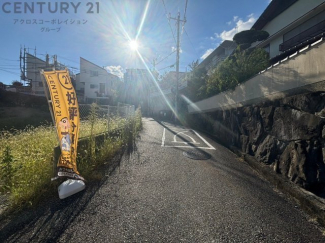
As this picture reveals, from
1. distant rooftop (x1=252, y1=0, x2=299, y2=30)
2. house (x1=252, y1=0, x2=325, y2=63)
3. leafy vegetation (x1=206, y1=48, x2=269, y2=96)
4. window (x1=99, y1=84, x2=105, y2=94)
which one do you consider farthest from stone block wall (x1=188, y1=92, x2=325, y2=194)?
window (x1=99, y1=84, x2=105, y2=94)

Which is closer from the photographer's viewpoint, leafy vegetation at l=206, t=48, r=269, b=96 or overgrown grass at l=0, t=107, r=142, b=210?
overgrown grass at l=0, t=107, r=142, b=210

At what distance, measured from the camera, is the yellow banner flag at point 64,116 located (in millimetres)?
3262

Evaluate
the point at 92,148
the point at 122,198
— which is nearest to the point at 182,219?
the point at 122,198

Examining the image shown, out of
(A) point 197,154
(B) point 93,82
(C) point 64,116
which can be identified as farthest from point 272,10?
(B) point 93,82

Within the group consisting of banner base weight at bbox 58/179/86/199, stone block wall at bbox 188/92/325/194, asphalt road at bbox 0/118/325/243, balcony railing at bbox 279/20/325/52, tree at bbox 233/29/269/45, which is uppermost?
tree at bbox 233/29/269/45

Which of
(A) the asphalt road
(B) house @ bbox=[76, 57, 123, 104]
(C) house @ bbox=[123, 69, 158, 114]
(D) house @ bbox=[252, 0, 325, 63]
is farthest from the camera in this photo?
(B) house @ bbox=[76, 57, 123, 104]

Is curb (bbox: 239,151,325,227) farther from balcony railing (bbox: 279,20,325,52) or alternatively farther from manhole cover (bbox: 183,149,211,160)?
balcony railing (bbox: 279,20,325,52)

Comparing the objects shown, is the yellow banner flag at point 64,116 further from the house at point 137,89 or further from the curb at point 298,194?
the house at point 137,89

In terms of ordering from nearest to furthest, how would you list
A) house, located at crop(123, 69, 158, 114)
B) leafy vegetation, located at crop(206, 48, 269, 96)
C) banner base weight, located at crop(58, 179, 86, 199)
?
banner base weight, located at crop(58, 179, 86, 199)
leafy vegetation, located at crop(206, 48, 269, 96)
house, located at crop(123, 69, 158, 114)

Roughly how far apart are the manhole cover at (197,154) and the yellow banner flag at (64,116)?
373 cm

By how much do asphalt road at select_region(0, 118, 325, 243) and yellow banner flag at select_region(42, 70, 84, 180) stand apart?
666 millimetres

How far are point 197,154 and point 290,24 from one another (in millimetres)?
11658

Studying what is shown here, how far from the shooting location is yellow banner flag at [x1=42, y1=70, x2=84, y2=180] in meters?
3.26

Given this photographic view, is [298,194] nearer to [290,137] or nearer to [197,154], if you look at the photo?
[290,137]
